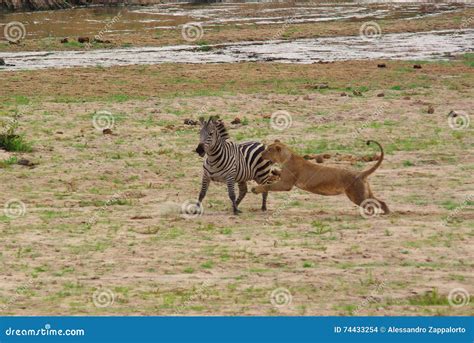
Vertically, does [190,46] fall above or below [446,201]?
above

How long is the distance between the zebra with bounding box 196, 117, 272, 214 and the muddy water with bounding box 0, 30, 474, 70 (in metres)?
16.5

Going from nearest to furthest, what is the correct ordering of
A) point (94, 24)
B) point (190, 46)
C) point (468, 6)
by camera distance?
point (190, 46), point (94, 24), point (468, 6)

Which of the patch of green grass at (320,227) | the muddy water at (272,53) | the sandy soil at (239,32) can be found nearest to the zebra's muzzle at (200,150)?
the patch of green grass at (320,227)

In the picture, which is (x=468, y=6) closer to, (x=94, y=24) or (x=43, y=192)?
(x=94, y=24)

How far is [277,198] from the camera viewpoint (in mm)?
15609

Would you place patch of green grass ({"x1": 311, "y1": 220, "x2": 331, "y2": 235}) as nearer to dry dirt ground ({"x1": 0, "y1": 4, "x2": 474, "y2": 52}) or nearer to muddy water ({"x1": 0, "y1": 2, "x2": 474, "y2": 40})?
dry dirt ground ({"x1": 0, "y1": 4, "x2": 474, "y2": 52})

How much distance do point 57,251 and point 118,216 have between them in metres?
2.03

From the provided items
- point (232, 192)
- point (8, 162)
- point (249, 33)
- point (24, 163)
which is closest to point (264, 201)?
point (232, 192)

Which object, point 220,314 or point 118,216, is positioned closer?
point 220,314

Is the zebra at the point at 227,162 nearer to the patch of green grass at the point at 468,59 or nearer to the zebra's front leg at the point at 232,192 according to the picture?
the zebra's front leg at the point at 232,192

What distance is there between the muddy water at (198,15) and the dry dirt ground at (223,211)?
18.1 m

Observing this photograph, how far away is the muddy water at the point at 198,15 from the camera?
45031 millimetres

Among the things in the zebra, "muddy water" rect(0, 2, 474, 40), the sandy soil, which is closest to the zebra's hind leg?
the zebra

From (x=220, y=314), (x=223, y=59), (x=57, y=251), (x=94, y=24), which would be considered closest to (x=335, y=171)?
(x=57, y=251)
